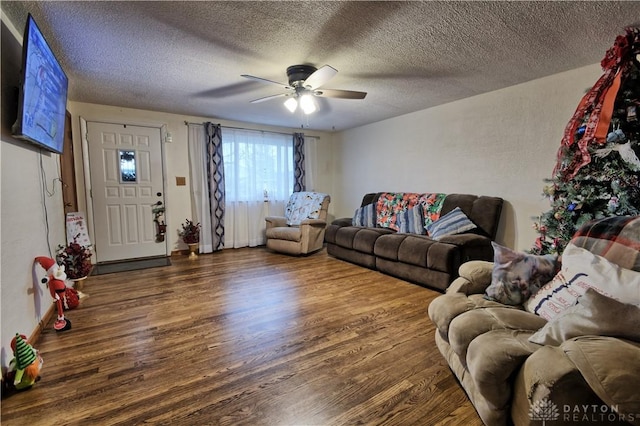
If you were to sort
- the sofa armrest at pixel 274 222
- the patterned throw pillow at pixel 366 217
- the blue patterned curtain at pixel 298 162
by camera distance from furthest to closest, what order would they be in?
the blue patterned curtain at pixel 298 162 → the sofa armrest at pixel 274 222 → the patterned throw pillow at pixel 366 217

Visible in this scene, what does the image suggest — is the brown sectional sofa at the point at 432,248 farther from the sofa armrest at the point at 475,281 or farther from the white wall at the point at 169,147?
the white wall at the point at 169,147

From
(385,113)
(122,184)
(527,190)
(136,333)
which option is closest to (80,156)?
(122,184)

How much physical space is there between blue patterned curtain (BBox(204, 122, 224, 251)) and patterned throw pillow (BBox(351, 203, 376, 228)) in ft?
7.34

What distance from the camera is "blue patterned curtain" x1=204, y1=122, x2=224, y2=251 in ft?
15.6

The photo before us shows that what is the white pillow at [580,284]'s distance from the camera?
123cm

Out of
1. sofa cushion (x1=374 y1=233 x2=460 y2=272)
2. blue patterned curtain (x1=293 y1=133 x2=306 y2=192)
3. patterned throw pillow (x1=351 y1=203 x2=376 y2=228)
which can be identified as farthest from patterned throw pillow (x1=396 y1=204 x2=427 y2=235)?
blue patterned curtain (x1=293 y1=133 x2=306 y2=192)

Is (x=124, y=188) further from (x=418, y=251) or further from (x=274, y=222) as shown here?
(x=418, y=251)

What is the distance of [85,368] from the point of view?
180cm

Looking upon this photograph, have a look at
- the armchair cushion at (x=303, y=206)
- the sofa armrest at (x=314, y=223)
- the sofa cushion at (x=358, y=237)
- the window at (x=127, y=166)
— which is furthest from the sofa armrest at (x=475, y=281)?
the window at (x=127, y=166)

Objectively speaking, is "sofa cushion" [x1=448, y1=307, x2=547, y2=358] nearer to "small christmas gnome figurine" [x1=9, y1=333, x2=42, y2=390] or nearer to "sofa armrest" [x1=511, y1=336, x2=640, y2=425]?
"sofa armrest" [x1=511, y1=336, x2=640, y2=425]

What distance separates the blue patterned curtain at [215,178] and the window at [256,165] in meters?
0.12

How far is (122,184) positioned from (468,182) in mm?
4837

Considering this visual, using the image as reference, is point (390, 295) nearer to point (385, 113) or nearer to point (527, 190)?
point (527, 190)

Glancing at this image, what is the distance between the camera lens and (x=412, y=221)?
395 centimetres
